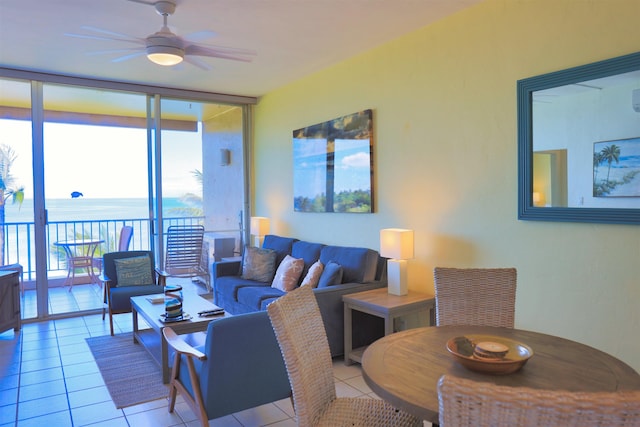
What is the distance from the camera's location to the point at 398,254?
11.6ft

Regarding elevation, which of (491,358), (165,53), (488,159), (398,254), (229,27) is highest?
(229,27)

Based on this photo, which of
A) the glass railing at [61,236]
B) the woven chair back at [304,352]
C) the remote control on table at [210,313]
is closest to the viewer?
the woven chair back at [304,352]

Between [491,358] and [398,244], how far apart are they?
2.04 meters

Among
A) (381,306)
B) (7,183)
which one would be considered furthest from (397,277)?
(7,183)

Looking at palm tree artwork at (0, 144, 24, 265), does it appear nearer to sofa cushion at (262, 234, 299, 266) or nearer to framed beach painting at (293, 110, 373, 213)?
sofa cushion at (262, 234, 299, 266)

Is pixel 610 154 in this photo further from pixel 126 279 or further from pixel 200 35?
pixel 126 279

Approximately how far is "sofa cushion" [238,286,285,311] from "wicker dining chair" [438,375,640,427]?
3182 mm

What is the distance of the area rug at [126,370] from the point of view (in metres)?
3.08

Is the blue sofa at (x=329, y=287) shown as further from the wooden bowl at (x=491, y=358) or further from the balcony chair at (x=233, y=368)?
the wooden bowl at (x=491, y=358)

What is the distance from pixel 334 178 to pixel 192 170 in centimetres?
222

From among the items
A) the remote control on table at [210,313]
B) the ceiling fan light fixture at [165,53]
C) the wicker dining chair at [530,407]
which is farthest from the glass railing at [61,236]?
the wicker dining chair at [530,407]

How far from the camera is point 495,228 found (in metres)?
3.16

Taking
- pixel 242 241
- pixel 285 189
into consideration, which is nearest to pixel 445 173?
pixel 285 189

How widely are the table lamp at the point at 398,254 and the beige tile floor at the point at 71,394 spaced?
2.36 ft
